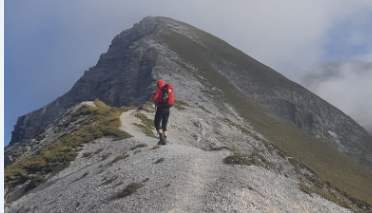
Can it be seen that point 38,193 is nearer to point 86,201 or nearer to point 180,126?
point 86,201

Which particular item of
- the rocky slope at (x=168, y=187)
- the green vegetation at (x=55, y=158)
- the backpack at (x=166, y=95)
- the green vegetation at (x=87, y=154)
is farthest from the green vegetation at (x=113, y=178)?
the green vegetation at (x=87, y=154)

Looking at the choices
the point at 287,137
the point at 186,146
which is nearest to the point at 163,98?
the point at 186,146

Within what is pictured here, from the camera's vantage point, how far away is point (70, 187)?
77.4 ft

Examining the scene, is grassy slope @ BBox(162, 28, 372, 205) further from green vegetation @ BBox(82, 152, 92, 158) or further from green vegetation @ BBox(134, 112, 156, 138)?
green vegetation @ BBox(82, 152, 92, 158)

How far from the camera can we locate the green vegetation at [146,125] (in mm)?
40309

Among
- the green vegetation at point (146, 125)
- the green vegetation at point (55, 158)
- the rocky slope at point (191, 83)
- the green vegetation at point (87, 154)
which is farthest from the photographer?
the rocky slope at point (191, 83)

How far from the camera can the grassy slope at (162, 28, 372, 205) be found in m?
74.1

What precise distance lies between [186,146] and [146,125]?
15.9 m

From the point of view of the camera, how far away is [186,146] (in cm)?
2984

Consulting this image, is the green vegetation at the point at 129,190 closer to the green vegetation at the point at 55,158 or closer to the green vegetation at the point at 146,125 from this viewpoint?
the green vegetation at the point at 55,158

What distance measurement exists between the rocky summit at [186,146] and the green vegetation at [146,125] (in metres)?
0.27

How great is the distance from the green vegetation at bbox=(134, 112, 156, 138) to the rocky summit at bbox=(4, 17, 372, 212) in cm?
27

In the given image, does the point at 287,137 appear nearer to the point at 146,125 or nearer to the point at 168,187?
the point at 146,125

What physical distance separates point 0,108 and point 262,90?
132 metres
